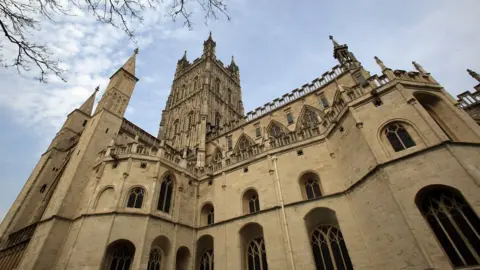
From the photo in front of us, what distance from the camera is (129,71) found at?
23.2 m

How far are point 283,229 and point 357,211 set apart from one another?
3796 millimetres

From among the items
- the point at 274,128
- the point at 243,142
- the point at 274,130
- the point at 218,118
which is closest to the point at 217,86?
the point at 218,118

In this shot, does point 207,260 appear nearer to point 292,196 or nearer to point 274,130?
point 292,196

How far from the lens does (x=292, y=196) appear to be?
1323 cm

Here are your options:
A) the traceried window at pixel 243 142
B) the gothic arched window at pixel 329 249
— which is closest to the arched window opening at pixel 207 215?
the gothic arched window at pixel 329 249

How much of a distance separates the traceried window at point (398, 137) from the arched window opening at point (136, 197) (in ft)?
46.9

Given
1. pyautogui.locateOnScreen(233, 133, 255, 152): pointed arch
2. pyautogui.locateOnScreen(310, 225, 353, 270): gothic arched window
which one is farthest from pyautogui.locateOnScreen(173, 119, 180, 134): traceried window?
pyautogui.locateOnScreen(310, 225, 353, 270): gothic arched window

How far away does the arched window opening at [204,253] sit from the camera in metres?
15.0

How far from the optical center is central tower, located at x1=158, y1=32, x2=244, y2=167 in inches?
1148

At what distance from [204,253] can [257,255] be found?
4152 millimetres

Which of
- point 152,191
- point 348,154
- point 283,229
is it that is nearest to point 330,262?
point 283,229

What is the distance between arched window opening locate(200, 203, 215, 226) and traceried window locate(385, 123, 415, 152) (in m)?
12.1

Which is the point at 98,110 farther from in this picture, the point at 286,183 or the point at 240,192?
the point at 286,183

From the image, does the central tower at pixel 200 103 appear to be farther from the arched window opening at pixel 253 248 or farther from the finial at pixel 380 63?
the finial at pixel 380 63
